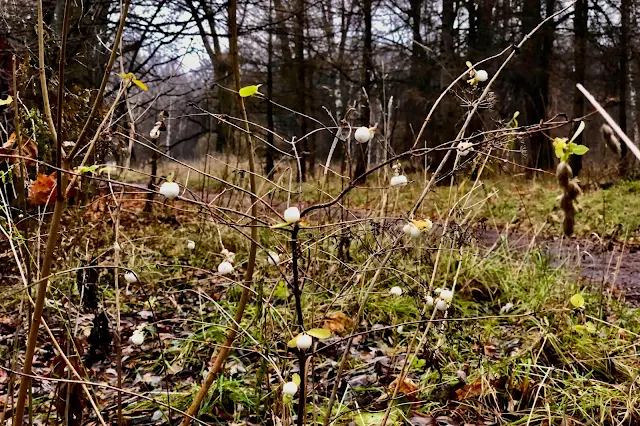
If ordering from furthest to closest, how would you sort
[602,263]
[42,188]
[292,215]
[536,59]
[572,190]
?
[536,59] → [602,263] → [572,190] → [42,188] → [292,215]

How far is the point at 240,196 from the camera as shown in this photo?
3.80m

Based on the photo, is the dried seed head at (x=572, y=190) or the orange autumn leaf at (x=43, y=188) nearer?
the orange autumn leaf at (x=43, y=188)

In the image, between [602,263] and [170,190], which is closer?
[170,190]

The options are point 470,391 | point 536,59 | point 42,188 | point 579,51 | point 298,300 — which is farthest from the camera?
point 536,59

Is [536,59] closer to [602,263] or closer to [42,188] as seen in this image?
[602,263]

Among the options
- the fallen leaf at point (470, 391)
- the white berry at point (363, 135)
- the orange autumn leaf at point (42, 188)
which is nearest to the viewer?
the white berry at point (363, 135)

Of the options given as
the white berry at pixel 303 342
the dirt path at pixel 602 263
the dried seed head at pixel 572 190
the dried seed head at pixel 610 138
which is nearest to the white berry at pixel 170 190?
the white berry at pixel 303 342

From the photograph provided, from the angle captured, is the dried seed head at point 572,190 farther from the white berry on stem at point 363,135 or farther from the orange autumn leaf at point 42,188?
the orange autumn leaf at point 42,188

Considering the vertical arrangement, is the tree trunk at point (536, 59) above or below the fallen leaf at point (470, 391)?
above

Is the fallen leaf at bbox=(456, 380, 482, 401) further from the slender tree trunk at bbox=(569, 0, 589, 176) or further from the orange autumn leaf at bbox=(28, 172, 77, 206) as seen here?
the slender tree trunk at bbox=(569, 0, 589, 176)

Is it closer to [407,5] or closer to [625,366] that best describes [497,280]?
[625,366]

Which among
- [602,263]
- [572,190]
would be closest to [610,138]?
[572,190]

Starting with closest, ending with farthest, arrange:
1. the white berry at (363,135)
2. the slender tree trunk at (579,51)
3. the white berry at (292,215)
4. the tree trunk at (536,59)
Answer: the white berry at (292,215) → the white berry at (363,135) → the slender tree trunk at (579,51) → the tree trunk at (536,59)

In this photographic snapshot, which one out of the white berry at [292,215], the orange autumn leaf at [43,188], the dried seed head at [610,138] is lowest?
the white berry at [292,215]
